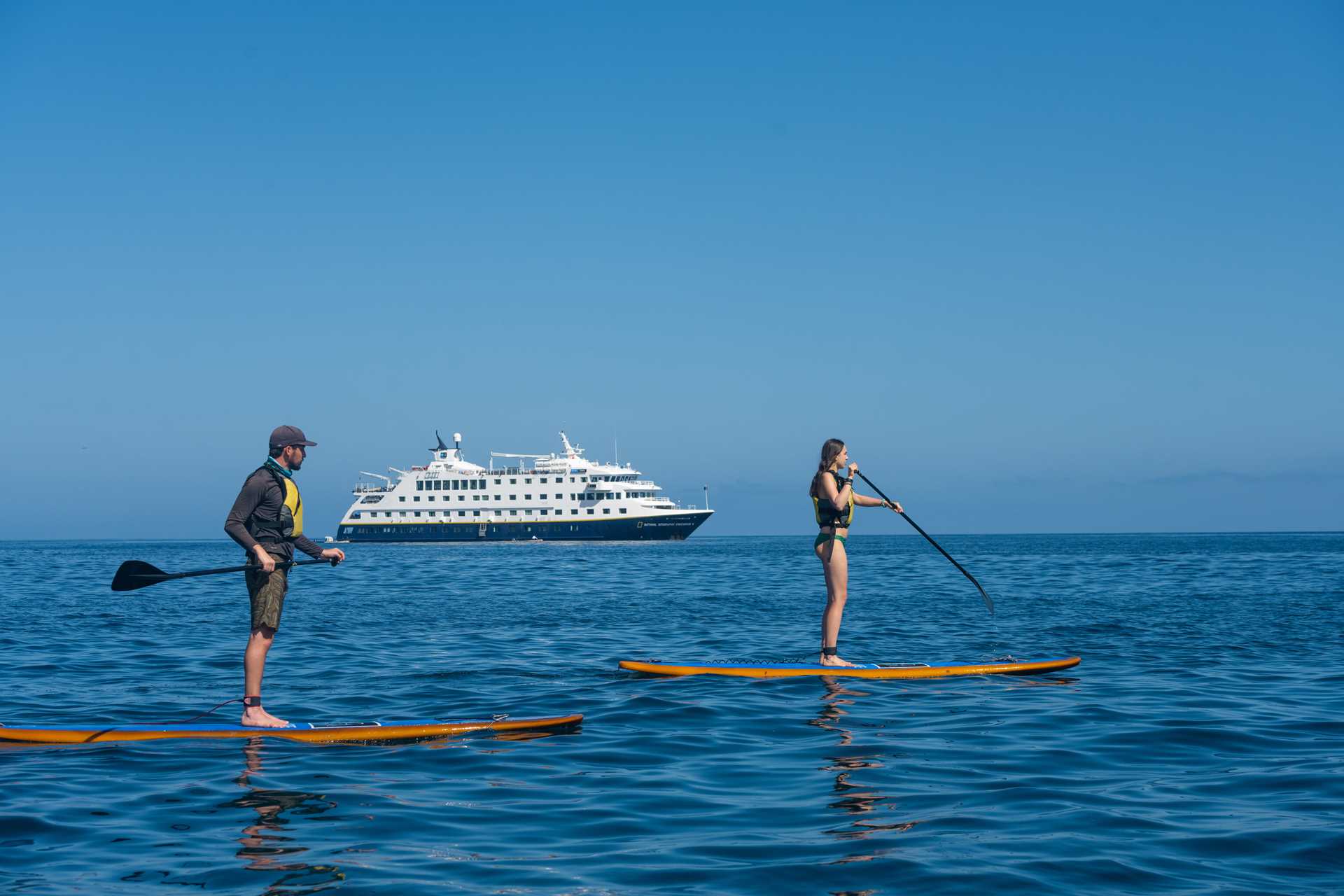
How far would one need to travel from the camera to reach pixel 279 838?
205 inches

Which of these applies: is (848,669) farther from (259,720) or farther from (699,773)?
(259,720)

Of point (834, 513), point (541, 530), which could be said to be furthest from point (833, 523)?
point (541, 530)

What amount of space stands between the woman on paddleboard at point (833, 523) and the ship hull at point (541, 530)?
85119mm

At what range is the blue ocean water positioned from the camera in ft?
15.6

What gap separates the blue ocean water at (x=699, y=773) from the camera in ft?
15.6

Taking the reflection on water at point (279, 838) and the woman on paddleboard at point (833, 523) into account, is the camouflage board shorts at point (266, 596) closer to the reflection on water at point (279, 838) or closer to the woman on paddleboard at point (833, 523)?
the reflection on water at point (279, 838)

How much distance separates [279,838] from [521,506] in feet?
305

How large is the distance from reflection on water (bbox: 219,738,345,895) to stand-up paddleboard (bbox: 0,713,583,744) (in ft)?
2.26

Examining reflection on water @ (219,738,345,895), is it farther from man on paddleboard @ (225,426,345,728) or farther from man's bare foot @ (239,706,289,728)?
man on paddleboard @ (225,426,345,728)

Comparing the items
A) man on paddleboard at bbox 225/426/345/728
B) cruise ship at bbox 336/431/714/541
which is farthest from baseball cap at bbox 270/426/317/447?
cruise ship at bbox 336/431/714/541

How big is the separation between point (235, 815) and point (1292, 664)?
428 inches

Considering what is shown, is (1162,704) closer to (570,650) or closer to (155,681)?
(570,650)

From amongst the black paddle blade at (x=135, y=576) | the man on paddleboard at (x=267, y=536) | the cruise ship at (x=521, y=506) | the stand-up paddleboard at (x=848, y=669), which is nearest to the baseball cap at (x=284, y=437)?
the man on paddleboard at (x=267, y=536)

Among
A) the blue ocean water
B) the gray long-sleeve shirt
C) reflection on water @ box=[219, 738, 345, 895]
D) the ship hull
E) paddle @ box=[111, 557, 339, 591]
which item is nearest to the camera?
reflection on water @ box=[219, 738, 345, 895]
